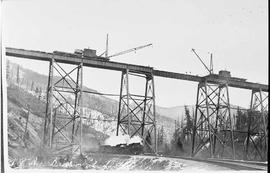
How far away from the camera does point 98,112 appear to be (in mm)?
53312

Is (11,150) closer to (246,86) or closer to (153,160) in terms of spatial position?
(153,160)

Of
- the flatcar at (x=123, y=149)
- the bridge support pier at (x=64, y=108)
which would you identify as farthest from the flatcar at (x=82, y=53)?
the flatcar at (x=123, y=149)

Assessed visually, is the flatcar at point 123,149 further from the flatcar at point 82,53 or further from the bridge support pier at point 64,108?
the flatcar at point 82,53

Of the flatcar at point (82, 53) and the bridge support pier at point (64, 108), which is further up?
the flatcar at point (82, 53)

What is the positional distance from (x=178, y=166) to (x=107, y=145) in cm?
575

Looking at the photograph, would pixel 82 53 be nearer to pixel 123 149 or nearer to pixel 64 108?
pixel 64 108

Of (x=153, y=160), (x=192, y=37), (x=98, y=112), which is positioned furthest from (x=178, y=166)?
(x=98, y=112)

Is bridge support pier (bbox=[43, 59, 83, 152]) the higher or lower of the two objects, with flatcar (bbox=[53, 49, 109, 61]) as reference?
lower

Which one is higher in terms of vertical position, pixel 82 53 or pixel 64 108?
pixel 82 53

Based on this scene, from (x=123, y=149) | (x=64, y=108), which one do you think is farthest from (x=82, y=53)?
(x=123, y=149)

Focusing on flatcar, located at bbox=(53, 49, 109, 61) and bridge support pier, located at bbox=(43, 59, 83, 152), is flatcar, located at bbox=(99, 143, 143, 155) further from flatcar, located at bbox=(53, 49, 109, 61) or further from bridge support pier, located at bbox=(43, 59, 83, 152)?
flatcar, located at bbox=(53, 49, 109, 61)

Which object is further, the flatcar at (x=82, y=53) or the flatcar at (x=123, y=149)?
the flatcar at (x=123, y=149)

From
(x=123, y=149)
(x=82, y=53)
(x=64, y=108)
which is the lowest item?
→ (x=123, y=149)

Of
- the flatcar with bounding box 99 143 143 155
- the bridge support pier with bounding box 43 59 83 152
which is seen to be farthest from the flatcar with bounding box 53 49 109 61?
the flatcar with bounding box 99 143 143 155
